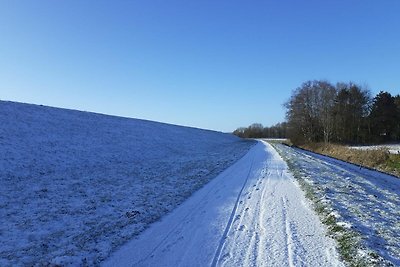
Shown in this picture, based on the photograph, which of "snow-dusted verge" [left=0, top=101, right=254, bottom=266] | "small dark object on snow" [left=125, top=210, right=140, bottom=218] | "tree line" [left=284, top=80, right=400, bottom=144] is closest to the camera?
"snow-dusted verge" [left=0, top=101, right=254, bottom=266]

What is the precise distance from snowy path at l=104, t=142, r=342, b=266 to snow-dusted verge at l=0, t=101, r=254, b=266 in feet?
2.16

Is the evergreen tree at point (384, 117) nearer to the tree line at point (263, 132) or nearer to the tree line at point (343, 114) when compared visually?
the tree line at point (343, 114)

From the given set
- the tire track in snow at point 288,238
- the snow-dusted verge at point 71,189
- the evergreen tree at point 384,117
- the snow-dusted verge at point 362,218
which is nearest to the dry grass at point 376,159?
the snow-dusted verge at point 362,218

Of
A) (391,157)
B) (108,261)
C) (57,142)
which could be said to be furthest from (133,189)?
(391,157)

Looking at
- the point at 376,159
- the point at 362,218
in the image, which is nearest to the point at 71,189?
the point at 362,218

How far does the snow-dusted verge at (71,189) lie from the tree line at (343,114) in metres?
54.2

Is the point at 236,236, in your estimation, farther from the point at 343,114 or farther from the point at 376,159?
the point at 343,114

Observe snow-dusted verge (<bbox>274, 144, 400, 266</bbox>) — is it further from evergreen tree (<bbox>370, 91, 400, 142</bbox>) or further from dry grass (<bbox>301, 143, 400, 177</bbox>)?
evergreen tree (<bbox>370, 91, 400, 142</bbox>)

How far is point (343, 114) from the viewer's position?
251ft

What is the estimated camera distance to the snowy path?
22.5 ft

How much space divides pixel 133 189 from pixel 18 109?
1881 cm

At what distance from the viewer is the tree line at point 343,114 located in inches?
2985

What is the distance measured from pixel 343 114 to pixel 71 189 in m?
72.2

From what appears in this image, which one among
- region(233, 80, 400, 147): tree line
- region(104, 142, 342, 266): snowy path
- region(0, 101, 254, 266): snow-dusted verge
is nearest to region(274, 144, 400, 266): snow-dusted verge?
region(104, 142, 342, 266): snowy path
